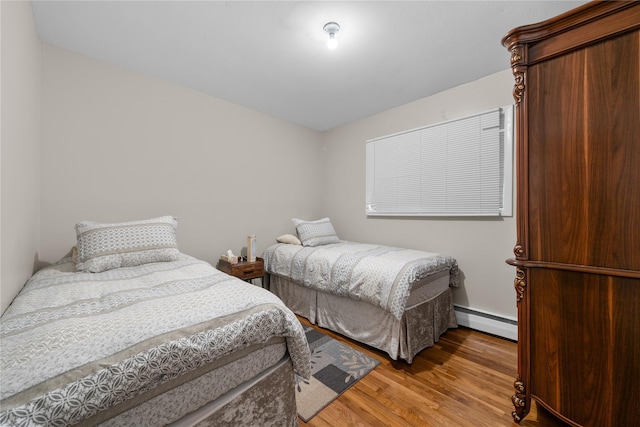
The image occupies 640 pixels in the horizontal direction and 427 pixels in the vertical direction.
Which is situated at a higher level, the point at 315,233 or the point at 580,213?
the point at 580,213

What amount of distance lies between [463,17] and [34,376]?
2714 millimetres

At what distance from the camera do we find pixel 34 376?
687mm

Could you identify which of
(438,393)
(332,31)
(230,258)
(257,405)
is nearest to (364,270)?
(438,393)

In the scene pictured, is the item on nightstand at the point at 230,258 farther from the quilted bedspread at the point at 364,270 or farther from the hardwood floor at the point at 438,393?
the hardwood floor at the point at 438,393

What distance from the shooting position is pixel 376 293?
81.5 inches

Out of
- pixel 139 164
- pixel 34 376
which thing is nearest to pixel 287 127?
pixel 139 164

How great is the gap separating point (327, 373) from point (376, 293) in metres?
0.70

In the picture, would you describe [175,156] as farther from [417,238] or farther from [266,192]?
[417,238]

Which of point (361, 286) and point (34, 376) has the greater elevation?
point (34, 376)

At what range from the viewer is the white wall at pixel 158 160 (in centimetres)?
208

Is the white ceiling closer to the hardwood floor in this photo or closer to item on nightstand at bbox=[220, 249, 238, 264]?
item on nightstand at bbox=[220, 249, 238, 264]

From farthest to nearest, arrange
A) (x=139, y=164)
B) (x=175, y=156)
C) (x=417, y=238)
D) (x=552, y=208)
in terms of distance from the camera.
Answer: (x=417, y=238) < (x=175, y=156) < (x=139, y=164) < (x=552, y=208)

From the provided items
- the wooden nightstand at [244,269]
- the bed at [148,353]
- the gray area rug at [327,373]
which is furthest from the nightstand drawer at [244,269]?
the bed at [148,353]

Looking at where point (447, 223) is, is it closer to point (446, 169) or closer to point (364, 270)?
point (446, 169)
